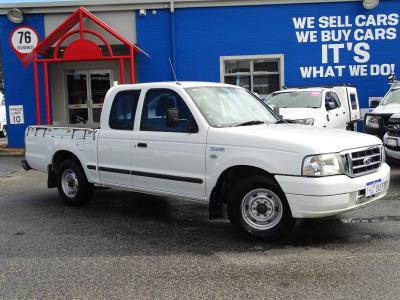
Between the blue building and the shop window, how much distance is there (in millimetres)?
33

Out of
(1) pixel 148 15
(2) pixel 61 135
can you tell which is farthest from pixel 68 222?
(1) pixel 148 15

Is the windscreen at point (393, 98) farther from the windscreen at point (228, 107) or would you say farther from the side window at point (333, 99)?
the windscreen at point (228, 107)

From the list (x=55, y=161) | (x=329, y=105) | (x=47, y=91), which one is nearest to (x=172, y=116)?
(x=55, y=161)

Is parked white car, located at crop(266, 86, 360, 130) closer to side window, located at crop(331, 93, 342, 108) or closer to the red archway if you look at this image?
side window, located at crop(331, 93, 342, 108)

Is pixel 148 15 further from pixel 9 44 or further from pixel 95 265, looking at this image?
pixel 95 265

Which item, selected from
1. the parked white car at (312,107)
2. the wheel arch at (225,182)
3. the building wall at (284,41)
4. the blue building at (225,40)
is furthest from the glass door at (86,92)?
the wheel arch at (225,182)

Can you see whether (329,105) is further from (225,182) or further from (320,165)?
(320,165)

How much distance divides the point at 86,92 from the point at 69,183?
10.1 m

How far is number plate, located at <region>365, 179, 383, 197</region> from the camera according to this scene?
214 inches

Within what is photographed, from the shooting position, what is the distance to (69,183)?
8000mm

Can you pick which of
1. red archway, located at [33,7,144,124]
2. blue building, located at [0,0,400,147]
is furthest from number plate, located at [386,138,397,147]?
red archway, located at [33,7,144,124]

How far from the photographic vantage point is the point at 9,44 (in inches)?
659

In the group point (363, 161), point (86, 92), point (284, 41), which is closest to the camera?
point (363, 161)

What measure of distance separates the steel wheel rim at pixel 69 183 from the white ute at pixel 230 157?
322mm
